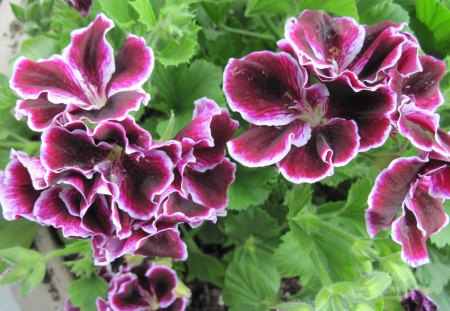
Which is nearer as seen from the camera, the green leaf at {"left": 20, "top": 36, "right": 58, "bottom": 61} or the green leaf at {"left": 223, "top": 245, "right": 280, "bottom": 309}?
the green leaf at {"left": 20, "top": 36, "right": 58, "bottom": 61}

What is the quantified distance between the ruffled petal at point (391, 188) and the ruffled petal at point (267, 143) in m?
0.10

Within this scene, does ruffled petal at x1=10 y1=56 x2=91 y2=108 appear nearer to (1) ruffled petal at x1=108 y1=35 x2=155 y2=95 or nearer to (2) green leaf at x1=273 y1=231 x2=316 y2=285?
(1) ruffled petal at x1=108 y1=35 x2=155 y2=95

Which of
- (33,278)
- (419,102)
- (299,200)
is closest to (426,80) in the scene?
(419,102)

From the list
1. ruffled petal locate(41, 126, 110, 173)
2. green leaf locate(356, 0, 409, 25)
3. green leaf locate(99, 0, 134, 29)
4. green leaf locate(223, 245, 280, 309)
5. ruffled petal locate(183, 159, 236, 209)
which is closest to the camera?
ruffled petal locate(41, 126, 110, 173)

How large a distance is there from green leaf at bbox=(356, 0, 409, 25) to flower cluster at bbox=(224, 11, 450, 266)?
224mm

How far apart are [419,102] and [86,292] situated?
60 centimetres

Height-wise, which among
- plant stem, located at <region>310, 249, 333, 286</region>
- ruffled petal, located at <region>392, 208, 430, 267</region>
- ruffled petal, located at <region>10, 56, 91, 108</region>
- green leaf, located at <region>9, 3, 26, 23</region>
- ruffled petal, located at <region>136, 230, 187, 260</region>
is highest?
ruffled petal, located at <region>10, 56, 91, 108</region>

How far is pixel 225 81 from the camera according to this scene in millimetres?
626

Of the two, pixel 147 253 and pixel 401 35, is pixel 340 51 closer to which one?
pixel 401 35

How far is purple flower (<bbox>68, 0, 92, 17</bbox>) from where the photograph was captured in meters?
0.85

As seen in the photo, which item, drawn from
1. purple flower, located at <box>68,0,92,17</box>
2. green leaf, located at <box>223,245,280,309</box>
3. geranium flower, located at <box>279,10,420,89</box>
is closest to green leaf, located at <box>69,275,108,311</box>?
green leaf, located at <box>223,245,280,309</box>

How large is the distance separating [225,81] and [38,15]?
0.41m

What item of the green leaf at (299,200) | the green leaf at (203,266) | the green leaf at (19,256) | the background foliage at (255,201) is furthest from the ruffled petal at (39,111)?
the green leaf at (203,266)

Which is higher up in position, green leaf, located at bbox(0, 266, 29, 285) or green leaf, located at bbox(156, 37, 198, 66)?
green leaf, located at bbox(156, 37, 198, 66)
